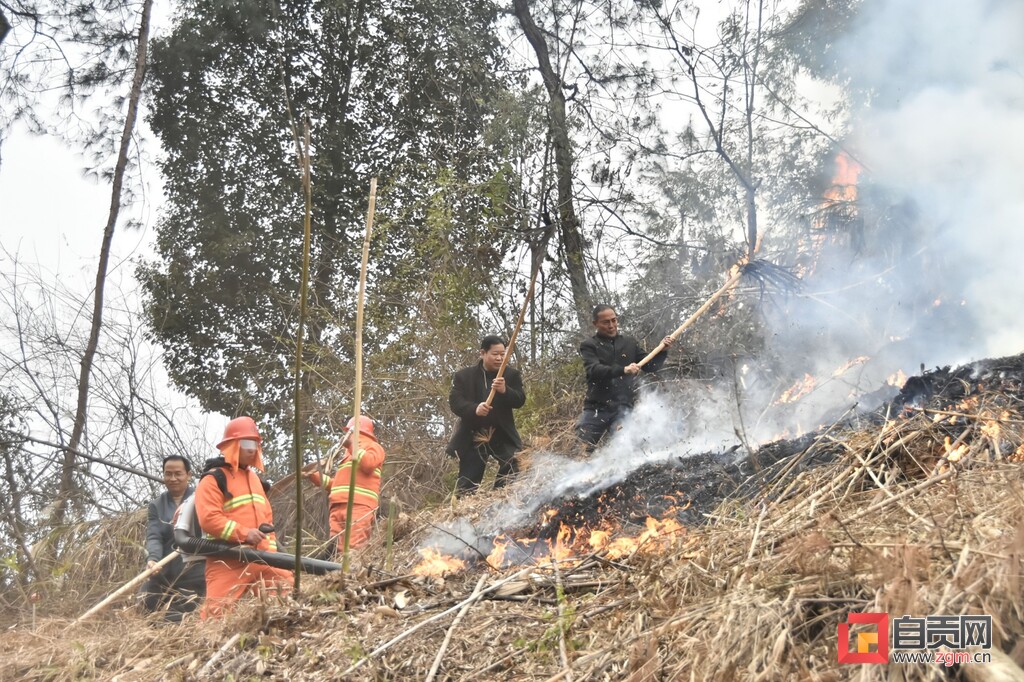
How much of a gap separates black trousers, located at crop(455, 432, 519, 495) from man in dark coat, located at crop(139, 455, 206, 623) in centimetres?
225

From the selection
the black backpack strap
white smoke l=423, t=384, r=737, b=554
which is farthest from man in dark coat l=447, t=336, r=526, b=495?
the black backpack strap

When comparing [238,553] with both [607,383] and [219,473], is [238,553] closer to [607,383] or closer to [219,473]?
[219,473]

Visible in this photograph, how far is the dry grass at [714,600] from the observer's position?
2961 millimetres

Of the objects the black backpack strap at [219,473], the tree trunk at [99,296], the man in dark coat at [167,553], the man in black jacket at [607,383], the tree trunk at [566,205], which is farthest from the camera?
the tree trunk at [566,205]

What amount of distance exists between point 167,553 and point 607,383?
3834 mm

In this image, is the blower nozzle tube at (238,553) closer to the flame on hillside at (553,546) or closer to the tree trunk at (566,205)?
the flame on hillside at (553,546)

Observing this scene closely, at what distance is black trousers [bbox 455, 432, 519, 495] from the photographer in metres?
7.94

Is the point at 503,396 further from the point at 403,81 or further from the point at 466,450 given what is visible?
the point at 403,81

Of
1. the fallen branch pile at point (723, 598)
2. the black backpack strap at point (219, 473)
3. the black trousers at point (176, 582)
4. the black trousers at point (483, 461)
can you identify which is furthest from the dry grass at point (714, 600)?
the black trousers at point (483, 461)

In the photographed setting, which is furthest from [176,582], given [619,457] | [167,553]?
[619,457]

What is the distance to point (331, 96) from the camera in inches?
602

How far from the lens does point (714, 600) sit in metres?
3.33

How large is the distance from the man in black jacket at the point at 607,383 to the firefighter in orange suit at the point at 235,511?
3009 mm

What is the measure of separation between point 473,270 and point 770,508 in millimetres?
Result: 8189
